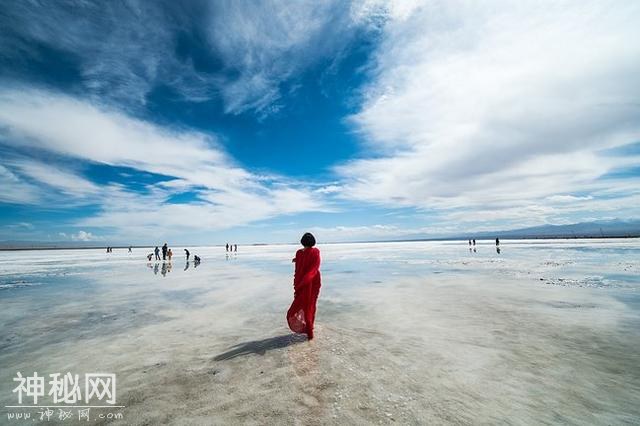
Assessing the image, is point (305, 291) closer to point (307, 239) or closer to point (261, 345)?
point (307, 239)

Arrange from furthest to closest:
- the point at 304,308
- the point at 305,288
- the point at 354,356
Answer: the point at 304,308 < the point at 305,288 < the point at 354,356

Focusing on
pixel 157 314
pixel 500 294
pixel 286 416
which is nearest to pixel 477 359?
pixel 286 416

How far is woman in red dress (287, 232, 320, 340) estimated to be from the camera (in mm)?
7027

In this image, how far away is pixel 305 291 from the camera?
7.02 meters

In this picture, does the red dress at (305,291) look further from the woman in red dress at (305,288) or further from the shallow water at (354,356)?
the shallow water at (354,356)

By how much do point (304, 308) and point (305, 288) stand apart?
517mm

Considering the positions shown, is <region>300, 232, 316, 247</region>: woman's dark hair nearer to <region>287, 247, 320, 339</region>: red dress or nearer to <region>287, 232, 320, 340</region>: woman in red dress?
<region>287, 232, 320, 340</region>: woman in red dress

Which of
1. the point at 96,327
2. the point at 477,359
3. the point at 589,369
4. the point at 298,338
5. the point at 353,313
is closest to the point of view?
the point at 589,369

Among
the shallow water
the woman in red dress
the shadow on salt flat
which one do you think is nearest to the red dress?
the woman in red dress

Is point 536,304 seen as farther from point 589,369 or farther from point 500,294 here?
point 589,369

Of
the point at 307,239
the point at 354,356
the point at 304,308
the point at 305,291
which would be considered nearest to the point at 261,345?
the point at 304,308

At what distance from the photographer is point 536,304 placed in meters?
10.8

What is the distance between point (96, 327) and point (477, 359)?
32.9 ft

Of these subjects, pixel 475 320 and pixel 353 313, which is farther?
pixel 353 313
